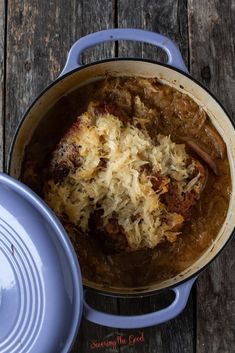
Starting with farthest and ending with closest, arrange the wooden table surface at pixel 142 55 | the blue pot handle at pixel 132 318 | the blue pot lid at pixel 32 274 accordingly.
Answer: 1. the wooden table surface at pixel 142 55
2. the blue pot handle at pixel 132 318
3. the blue pot lid at pixel 32 274

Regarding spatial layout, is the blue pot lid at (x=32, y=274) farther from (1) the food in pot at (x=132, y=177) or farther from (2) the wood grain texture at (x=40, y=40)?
(2) the wood grain texture at (x=40, y=40)

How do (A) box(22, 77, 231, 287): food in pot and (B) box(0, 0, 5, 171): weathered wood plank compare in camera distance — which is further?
(B) box(0, 0, 5, 171): weathered wood plank

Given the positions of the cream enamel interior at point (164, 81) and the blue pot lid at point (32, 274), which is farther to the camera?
the cream enamel interior at point (164, 81)

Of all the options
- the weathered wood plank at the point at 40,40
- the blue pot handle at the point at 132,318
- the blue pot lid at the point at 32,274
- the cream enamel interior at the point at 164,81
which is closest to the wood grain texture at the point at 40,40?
the weathered wood plank at the point at 40,40

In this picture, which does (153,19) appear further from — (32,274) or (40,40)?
(32,274)

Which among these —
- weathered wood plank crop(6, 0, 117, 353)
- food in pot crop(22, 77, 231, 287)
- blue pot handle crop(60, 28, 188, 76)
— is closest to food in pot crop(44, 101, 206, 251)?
food in pot crop(22, 77, 231, 287)

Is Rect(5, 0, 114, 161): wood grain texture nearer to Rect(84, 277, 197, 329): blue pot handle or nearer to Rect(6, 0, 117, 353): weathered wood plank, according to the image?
Rect(6, 0, 117, 353): weathered wood plank

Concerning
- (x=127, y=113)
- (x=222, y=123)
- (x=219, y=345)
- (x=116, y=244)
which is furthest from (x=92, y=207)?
(x=219, y=345)

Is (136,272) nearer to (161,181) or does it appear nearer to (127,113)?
(161,181)
